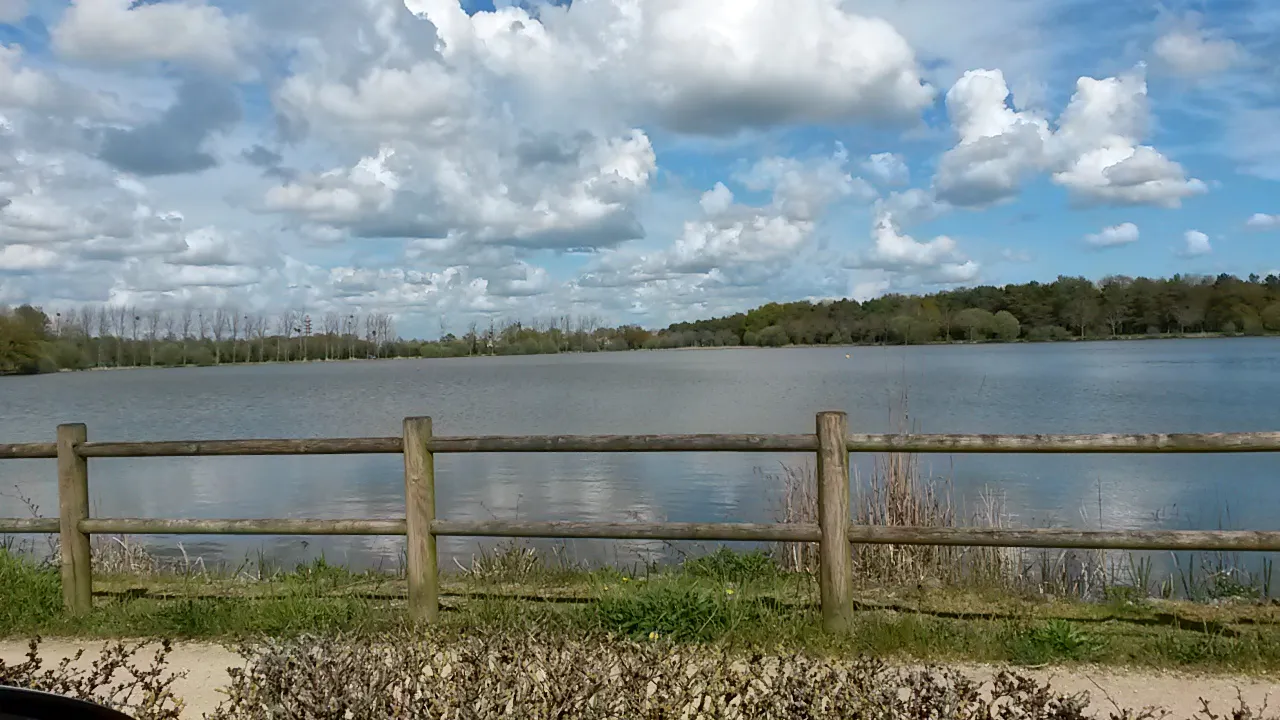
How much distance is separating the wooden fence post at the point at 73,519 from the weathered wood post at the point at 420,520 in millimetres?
2347

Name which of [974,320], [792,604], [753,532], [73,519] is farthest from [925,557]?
[974,320]

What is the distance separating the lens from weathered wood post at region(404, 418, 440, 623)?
6430mm

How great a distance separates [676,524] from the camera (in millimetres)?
5992

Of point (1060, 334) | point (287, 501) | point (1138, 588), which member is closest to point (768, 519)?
point (1138, 588)

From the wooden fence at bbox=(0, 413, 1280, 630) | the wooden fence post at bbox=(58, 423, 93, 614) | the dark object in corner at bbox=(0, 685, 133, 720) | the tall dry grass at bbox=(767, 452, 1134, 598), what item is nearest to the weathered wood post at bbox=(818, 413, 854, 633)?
the wooden fence at bbox=(0, 413, 1280, 630)

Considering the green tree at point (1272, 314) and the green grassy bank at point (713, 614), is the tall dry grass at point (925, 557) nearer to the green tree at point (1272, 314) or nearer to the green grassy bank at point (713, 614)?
the green grassy bank at point (713, 614)

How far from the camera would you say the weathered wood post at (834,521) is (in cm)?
595

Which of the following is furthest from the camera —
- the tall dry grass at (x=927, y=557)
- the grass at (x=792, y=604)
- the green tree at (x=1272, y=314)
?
the green tree at (x=1272, y=314)

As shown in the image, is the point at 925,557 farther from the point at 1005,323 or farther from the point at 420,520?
the point at 1005,323

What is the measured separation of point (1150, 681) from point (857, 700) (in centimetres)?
269

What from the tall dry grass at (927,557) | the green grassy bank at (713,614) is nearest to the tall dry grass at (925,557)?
the tall dry grass at (927,557)

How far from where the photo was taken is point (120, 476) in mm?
21281

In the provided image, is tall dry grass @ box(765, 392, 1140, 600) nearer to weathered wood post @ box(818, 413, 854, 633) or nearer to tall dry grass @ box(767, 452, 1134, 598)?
tall dry grass @ box(767, 452, 1134, 598)

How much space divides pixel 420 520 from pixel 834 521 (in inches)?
102
